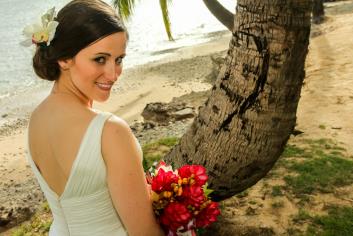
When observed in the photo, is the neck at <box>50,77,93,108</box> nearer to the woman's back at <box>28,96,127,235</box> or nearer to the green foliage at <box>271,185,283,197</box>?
the woman's back at <box>28,96,127,235</box>

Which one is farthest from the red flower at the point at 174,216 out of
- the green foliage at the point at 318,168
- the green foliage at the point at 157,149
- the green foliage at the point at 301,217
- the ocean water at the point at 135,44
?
the ocean water at the point at 135,44

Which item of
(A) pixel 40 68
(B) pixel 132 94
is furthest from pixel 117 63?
(B) pixel 132 94

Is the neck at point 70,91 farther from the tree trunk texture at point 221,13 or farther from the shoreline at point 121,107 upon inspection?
the tree trunk texture at point 221,13

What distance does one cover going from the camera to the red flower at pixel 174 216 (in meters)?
2.28

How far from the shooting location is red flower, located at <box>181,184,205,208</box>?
7.73ft

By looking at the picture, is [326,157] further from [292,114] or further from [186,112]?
[186,112]

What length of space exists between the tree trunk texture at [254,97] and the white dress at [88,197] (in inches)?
52.3

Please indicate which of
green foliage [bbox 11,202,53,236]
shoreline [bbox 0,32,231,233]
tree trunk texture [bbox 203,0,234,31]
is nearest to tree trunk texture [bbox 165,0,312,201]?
green foliage [bbox 11,202,53,236]

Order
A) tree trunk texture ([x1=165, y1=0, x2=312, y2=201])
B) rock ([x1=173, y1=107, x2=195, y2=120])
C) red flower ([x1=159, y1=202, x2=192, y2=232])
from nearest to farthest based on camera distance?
red flower ([x1=159, y1=202, x2=192, y2=232])
tree trunk texture ([x1=165, y1=0, x2=312, y2=201])
rock ([x1=173, y1=107, x2=195, y2=120])

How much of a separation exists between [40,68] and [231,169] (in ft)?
5.87

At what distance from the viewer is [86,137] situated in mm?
1834

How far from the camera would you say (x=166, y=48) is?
27.2 meters

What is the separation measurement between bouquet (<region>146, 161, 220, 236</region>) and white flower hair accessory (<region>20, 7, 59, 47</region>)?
98 centimetres

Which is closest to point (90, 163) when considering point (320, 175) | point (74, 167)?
point (74, 167)
